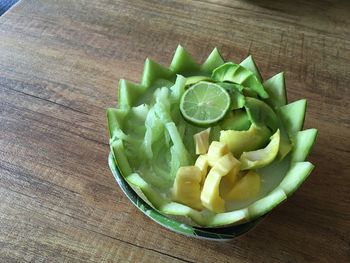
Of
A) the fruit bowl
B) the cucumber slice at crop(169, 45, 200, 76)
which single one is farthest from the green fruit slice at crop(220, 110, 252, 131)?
the cucumber slice at crop(169, 45, 200, 76)

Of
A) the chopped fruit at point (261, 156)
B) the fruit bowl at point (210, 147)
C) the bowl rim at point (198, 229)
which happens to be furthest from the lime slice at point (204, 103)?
the bowl rim at point (198, 229)

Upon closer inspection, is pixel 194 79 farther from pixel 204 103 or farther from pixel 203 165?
pixel 203 165

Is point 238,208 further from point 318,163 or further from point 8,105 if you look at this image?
point 8,105

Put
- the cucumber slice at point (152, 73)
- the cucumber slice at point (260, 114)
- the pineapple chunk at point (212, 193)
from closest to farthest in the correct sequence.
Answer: the pineapple chunk at point (212, 193) → the cucumber slice at point (260, 114) → the cucumber slice at point (152, 73)

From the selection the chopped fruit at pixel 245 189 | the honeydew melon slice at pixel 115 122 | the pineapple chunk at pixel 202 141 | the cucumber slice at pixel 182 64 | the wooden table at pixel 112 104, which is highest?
the cucumber slice at pixel 182 64

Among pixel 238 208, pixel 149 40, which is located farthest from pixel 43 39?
pixel 238 208

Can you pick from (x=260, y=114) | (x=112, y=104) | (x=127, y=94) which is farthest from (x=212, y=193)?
(x=112, y=104)

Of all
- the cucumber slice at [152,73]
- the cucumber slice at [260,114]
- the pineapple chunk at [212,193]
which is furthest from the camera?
the cucumber slice at [152,73]

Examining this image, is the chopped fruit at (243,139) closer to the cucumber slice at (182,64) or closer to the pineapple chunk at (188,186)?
the pineapple chunk at (188,186)
